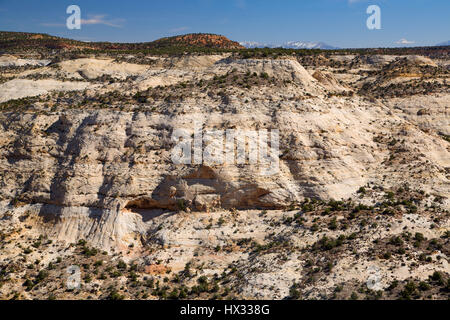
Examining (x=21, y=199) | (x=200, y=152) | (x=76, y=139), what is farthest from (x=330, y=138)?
(x=21, y=199)

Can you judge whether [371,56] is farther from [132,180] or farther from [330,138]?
[132,180]

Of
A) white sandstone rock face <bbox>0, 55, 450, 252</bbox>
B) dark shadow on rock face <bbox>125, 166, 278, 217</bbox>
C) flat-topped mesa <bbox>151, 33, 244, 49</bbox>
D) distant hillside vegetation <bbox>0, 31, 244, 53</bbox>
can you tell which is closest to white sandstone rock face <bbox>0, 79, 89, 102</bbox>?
white sandstone rock face <bbox>0, 55, 450, 252</bbox>

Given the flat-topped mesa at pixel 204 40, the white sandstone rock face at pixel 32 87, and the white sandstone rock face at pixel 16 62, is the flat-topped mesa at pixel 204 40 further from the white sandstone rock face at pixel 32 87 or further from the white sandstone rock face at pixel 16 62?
the white sandstone rock face at pixel 32 87

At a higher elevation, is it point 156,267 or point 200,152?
point 200,152

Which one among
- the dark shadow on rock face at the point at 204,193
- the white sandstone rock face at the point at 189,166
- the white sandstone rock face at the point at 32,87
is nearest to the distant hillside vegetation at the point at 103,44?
the white sandstone rock face at the point at 32,87

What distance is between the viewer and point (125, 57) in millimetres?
50938

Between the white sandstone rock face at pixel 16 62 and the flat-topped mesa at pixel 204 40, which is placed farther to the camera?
the flat-topped mesa at pixel 204 40

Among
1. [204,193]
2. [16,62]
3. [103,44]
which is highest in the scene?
[103,44]

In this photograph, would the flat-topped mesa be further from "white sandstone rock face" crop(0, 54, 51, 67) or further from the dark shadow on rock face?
the dark shadow on rock face

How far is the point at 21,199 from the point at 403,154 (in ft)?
88.7

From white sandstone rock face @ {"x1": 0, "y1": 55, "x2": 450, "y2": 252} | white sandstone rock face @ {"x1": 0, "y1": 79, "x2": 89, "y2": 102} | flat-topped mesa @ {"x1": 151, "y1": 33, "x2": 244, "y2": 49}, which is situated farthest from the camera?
flat-topped mesa @ {"x1": 151, "y1": 33, "x2": 244, "y2": 49}

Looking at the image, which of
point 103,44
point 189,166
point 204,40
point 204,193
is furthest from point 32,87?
point 204,40

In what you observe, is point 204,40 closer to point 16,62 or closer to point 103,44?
point 103,44

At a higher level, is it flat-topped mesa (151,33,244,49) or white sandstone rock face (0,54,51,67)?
flat-topped mesa (151,33,244,49)
